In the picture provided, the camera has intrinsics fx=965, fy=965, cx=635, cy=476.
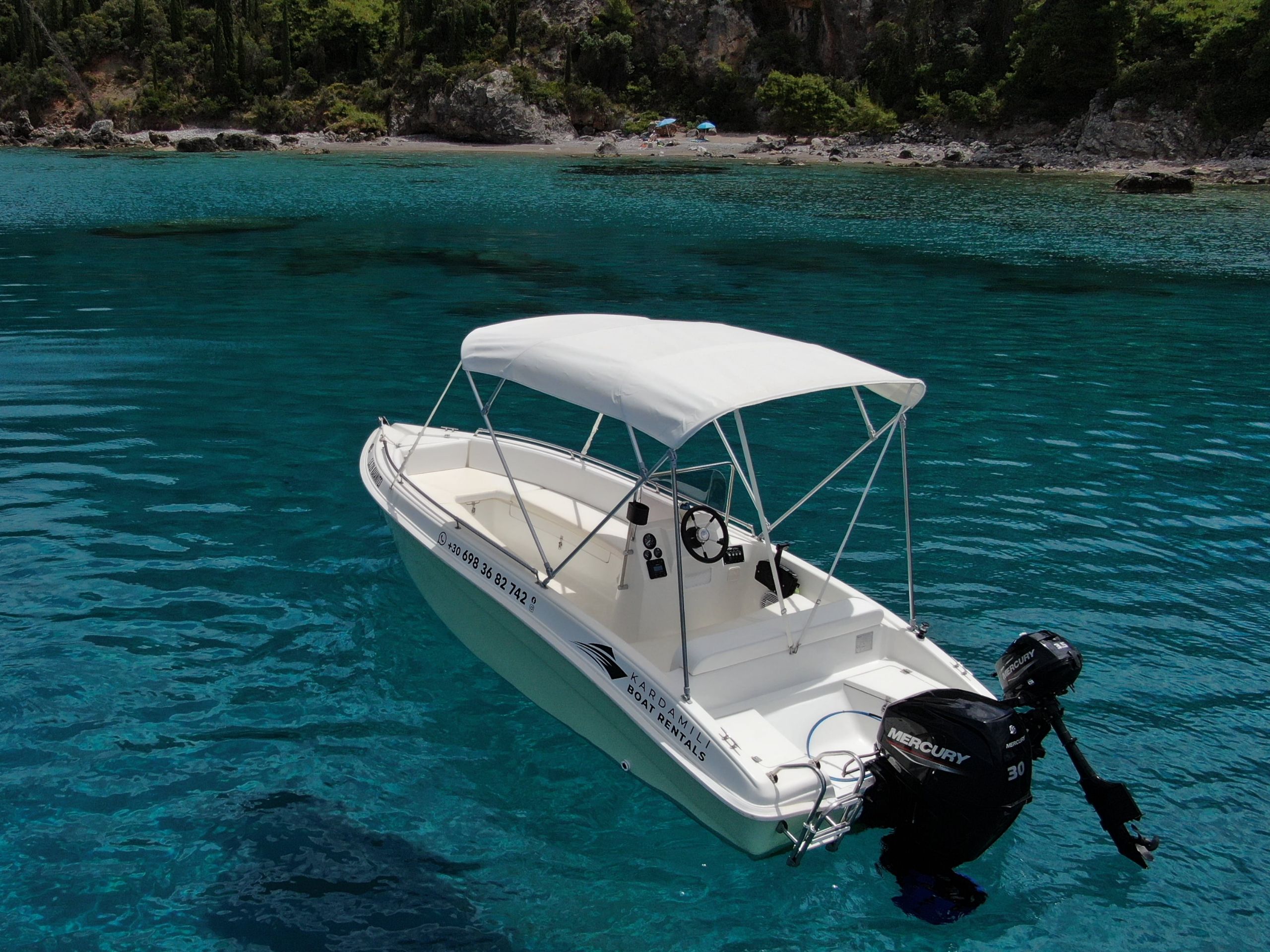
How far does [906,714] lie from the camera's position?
5.73m

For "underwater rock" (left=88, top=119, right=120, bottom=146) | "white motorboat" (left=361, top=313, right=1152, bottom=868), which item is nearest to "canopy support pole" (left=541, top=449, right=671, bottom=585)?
"white motorboat" (left=361, top=313, right=1152, bottom=868)

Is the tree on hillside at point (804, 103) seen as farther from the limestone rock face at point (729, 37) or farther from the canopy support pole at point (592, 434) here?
the canopy support pole at point (592, 434)

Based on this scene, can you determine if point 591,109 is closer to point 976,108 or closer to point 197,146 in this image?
point 197,146

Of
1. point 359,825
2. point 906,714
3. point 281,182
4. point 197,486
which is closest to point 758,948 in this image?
point 906,714

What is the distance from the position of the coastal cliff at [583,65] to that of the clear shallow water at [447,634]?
59993 millimetres

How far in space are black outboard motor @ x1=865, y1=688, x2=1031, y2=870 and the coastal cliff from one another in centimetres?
7642

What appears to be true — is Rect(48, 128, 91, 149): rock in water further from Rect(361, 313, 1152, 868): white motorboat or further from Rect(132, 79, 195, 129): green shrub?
Rect(361, 313, 1152, 868): white motorboat

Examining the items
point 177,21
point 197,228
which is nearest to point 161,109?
point 177,21

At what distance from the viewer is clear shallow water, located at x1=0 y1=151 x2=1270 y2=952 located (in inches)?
238

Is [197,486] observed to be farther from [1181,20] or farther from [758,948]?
[1181,20]

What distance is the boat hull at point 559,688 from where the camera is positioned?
5984 mm

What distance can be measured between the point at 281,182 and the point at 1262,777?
55.1 metres

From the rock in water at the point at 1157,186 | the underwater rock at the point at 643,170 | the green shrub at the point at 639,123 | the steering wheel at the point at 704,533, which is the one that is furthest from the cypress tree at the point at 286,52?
the steering wheel at the point at 704,533

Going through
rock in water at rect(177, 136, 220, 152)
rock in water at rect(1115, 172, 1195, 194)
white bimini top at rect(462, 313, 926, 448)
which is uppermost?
rock in water at rect(177, 136, 220, 152)
